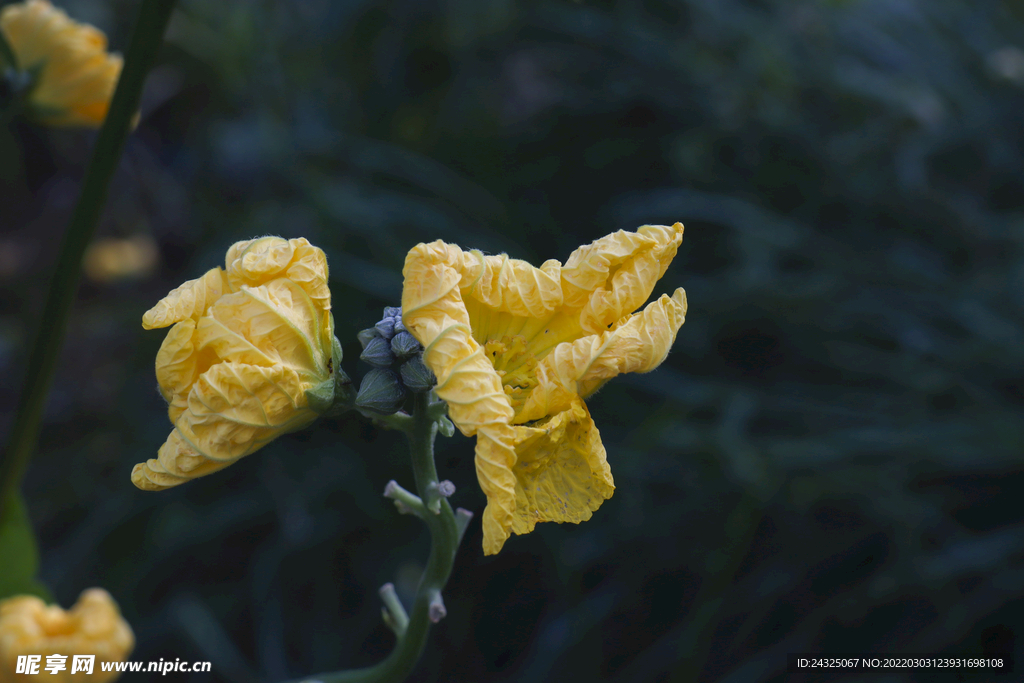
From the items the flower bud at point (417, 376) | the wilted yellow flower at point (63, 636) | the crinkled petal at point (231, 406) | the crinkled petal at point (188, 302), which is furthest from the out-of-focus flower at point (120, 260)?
the flower bud at point (417, 376)

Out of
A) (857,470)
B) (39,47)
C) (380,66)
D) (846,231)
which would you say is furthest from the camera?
(380,66)

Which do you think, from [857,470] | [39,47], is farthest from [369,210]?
[857,470]

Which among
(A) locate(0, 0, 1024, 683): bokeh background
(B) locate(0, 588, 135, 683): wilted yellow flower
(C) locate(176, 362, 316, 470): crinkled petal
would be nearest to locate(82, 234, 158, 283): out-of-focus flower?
(A) locate(0, 0, 1024, 683): bokeh background

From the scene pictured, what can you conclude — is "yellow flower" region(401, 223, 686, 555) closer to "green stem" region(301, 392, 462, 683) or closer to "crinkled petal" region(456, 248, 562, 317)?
"crinkled petal" region(456, 248, 562, 317)

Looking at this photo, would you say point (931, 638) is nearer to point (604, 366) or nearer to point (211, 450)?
point (604, 366)

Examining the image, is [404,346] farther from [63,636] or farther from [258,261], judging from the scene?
[63,636]

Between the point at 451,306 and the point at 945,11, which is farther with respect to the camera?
the point at 945,11

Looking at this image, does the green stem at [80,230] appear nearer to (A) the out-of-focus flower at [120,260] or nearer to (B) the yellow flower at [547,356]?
(B) the yellow flower at [547,356]
